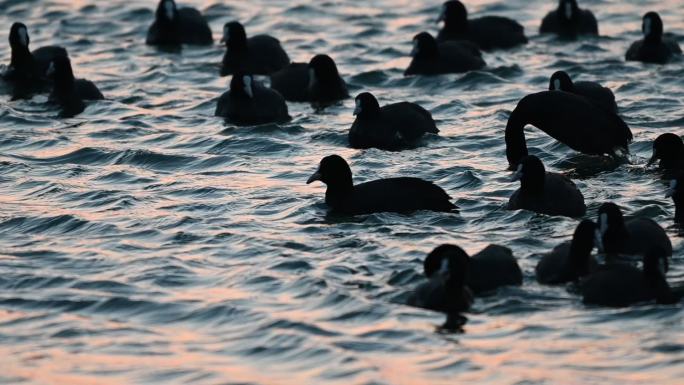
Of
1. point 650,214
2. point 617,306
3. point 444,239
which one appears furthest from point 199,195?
point 617,306

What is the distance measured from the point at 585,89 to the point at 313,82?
3488 millimetres

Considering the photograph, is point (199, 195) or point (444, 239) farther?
point (199, 195)

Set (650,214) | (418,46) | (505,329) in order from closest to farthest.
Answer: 1. (505,329)
2. (650,214)
3. (418,46)

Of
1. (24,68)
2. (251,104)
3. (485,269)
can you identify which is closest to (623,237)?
(485,269)

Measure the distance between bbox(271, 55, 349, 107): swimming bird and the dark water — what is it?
0.84ft

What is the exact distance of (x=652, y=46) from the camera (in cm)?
2186

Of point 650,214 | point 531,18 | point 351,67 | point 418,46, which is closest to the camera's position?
point 650,214

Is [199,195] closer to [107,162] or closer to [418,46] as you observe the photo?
[107,162]

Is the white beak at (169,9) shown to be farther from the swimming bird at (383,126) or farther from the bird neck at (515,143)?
the bird neck at (515,143)

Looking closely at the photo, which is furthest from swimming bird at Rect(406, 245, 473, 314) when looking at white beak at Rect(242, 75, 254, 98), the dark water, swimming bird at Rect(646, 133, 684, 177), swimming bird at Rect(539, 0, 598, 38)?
swimming bird at Rect(539, 0, 598, 38)

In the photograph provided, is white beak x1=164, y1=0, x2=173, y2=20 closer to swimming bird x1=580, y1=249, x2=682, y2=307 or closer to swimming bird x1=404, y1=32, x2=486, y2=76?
swimming bird x1=404, y1=32, x2=486, y2=76

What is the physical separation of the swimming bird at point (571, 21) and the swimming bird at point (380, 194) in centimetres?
940

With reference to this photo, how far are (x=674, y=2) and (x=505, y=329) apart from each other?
627 inches

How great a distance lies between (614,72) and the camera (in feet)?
71.6
